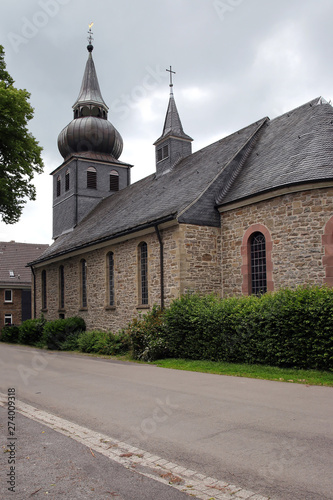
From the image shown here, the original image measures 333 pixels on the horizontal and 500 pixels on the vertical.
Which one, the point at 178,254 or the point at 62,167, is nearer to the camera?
the point at 178,254

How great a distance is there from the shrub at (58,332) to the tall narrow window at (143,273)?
4.79 m

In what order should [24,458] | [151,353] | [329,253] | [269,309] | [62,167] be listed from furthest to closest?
[62,167], [151,353], [329,253], [269,309], [24,458]

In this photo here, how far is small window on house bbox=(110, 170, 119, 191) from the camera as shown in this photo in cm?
3284

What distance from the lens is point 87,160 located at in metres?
31.8

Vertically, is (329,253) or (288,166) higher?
(288,166)

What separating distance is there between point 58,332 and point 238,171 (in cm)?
1123

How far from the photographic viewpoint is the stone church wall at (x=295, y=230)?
13602 mm

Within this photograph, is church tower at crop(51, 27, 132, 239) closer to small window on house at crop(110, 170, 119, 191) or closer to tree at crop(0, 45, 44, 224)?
small window on house at crop(110, 170, 119, 191)

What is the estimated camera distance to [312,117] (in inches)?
664

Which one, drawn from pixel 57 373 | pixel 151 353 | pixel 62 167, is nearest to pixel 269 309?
pixel 151 353

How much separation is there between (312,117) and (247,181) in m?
3.43

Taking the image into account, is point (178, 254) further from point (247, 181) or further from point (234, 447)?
point (234, 447)

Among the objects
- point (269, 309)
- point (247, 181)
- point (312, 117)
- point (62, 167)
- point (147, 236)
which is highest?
Result: point (62, 167)

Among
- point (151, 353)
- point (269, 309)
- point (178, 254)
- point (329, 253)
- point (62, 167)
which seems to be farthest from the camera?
point (62, 167)
